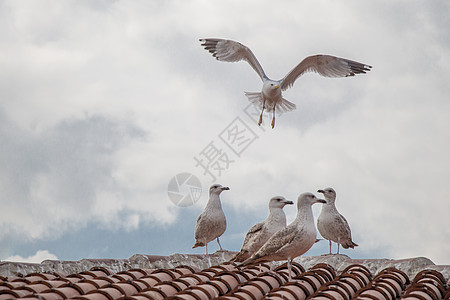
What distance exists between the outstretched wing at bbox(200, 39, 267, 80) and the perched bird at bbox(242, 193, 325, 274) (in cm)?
717

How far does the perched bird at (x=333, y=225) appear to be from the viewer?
11.5m

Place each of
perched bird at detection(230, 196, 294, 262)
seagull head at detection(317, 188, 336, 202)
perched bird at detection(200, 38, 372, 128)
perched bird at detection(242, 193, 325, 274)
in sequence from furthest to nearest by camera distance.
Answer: perched bird at detection(200, 38, 372, 128) → seagull head at detection(317, 188, 336, 202) → perched bird at detection(230, 196, 294, 262) → perched bird at detection(242, 193, 325, 274)

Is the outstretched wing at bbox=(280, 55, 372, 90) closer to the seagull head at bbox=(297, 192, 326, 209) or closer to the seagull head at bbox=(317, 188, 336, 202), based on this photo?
the seagull head at bbox=(317, 188, 336, 202)

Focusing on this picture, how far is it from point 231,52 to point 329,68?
2.55m

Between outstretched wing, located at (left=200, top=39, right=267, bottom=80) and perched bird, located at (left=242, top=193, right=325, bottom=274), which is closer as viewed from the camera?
perched bird, located at (left=242, top=193, right=325, bottom=274)

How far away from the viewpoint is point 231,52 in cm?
1533

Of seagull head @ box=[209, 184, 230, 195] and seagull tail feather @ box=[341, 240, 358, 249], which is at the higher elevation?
seagull head @ box=[209, 184, 230, 195]

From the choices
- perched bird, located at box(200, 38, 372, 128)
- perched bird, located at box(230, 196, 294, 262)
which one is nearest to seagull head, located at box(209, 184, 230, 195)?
perched bird, located at box(230, 196, 294, 262)

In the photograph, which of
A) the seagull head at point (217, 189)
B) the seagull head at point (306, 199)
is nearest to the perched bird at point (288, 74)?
the seagull head at point (217, 189)

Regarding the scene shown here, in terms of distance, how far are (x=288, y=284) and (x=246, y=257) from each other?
2.46m

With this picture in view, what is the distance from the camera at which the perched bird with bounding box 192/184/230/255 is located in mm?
11938

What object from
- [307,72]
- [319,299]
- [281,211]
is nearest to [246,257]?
[281,211]

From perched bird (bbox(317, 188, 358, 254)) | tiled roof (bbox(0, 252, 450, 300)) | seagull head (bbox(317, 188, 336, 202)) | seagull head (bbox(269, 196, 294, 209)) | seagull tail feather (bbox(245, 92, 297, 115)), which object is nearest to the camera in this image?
tiled roof (bbox(0, 252, 450, 300))

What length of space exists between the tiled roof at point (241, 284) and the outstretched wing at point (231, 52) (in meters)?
7.38
